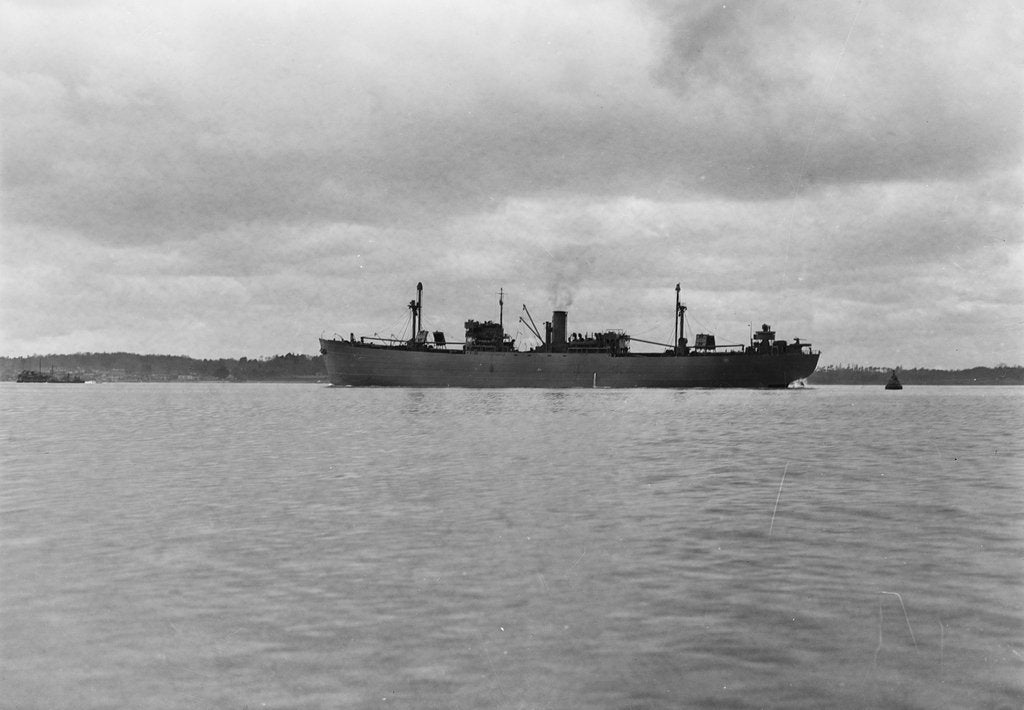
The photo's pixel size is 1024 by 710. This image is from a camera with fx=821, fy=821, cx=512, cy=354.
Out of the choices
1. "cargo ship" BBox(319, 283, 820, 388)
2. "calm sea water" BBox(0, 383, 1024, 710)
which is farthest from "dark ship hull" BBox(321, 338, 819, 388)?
"calm sea water" BBox(0, 383, 1024, 710)

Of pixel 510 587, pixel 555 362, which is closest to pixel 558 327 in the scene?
pixel 555 362

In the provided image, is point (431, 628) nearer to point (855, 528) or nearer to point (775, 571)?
point (775, 571)

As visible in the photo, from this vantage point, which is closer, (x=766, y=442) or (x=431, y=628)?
(x=431, y=628)

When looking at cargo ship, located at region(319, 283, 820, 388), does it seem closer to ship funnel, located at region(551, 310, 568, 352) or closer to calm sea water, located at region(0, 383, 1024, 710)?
ship funnel, located at region(551, 310, 568, 352)

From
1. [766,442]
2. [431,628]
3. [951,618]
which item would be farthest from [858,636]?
[766,442]

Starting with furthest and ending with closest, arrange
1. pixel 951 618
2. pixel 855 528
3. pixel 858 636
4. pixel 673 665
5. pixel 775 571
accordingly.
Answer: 1. pixel 855 528
2. pixel 775 571
3. pixel 951 618
4. pixel 858 636
5. pixel 673 665

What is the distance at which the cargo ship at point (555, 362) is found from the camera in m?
98.9

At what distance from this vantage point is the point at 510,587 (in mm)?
8859

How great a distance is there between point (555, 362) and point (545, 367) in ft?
4.54

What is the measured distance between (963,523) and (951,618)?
586 cm

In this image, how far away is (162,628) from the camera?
7480 millimetres

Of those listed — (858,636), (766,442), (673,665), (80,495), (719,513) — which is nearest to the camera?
(673,665)

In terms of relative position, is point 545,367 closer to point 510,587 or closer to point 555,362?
point 555,362

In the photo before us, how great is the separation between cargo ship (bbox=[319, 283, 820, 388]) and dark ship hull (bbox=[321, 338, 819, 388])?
0.39 feet
